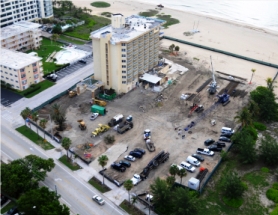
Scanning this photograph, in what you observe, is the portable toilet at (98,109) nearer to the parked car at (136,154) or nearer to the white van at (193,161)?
the parked car at (136,154)

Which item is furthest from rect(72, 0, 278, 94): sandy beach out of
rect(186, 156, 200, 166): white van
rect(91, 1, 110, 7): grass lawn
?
rect(186, 156, 200, 166): white van

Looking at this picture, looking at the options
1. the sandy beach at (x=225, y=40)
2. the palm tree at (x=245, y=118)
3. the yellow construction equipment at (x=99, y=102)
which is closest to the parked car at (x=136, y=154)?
the yellow construction equipment at (x=99, y=102)

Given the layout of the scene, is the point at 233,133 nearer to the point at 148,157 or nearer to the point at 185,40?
the point at 148,157

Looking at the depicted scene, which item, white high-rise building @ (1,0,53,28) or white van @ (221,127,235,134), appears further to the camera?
white high-rise building @ (1,0,53,28)

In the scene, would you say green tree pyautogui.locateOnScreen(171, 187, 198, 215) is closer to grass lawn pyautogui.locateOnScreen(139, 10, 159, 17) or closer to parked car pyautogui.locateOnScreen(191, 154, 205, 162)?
parked car pyautogui.locateOnScreen(191, 154, 205, 162)

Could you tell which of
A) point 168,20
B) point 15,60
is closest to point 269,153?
point 15,60
